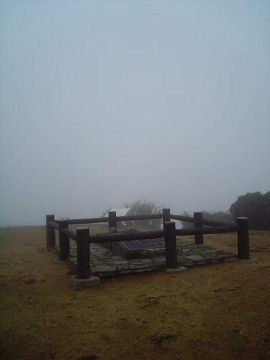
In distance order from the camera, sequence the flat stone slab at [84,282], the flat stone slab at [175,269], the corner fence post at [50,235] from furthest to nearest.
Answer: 1. the corner fence post at [50,235]
2. the flat stone slab at [175,269]
3. the flat stone slab at [84,282]

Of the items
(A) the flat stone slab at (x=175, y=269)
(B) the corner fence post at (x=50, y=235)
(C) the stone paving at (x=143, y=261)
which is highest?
(B) the corner fence post at (x=50, y=235)

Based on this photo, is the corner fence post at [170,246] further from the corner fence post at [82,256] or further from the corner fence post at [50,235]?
the corner fence post at [50,235]

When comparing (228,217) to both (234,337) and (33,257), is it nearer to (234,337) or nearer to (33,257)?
(33,257)

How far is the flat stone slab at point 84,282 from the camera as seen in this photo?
463 cm

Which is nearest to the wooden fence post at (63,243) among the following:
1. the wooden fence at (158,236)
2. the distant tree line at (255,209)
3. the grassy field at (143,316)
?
the wooden fence at (158,236)

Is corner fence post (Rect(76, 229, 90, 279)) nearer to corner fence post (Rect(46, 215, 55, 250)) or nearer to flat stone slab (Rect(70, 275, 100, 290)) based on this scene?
flat stone slab (Rect(70, 275, 100, 290))

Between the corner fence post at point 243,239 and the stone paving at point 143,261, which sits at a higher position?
the corner fence post at point 243,239

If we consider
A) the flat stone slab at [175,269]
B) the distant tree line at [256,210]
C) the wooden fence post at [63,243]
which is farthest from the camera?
the distant tree line at [256,210]

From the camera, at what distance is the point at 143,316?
343 cm

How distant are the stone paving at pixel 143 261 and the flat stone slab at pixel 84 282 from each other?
325 millimetres

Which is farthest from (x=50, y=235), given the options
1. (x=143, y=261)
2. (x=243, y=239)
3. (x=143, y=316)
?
(x=143, y=316)

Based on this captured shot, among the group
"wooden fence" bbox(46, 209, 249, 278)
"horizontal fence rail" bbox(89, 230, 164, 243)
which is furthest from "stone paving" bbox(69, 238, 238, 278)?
"horizontal fence rail" bbox(89, 230, 164, 243)

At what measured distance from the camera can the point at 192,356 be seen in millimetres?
2574

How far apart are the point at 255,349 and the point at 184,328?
Result: 74 centimetres
